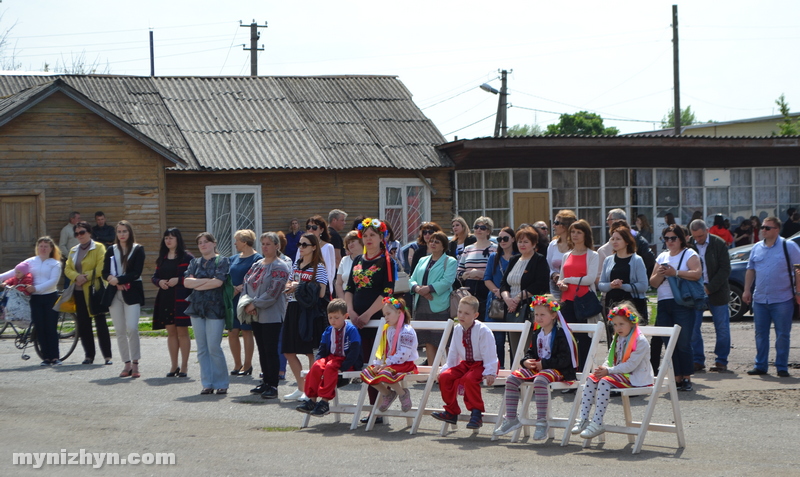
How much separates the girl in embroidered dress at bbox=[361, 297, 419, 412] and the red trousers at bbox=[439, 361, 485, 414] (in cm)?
45

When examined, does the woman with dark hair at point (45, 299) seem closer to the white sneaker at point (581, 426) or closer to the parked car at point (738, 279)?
the white sneaker at point (581, 426)

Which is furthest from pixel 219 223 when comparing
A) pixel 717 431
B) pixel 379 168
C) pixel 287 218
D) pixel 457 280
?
pixel 717 431

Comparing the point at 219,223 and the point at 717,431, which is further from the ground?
the point at 219,223

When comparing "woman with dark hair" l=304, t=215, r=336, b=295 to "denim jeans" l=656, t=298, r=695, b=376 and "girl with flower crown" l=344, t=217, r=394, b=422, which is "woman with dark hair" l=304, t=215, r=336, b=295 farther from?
"denim jeans" l=656, t=298, r=695, b=376

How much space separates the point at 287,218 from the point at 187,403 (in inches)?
534

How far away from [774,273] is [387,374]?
548 cm

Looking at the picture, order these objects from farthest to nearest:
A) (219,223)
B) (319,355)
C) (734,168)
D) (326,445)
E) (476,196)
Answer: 1. (734,168)
2. (476,196)
3. (219,223)
4. (319,355)
5. (326,445)

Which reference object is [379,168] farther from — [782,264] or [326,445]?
[326,445]

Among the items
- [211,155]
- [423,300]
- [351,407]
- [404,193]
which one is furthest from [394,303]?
[404,193]

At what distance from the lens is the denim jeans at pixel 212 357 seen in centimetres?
999

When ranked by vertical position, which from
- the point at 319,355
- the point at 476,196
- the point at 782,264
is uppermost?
the point at 476,196

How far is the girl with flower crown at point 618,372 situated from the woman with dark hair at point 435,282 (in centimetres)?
289

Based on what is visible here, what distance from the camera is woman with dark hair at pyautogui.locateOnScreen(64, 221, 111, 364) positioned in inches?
483

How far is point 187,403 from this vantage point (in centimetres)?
943
